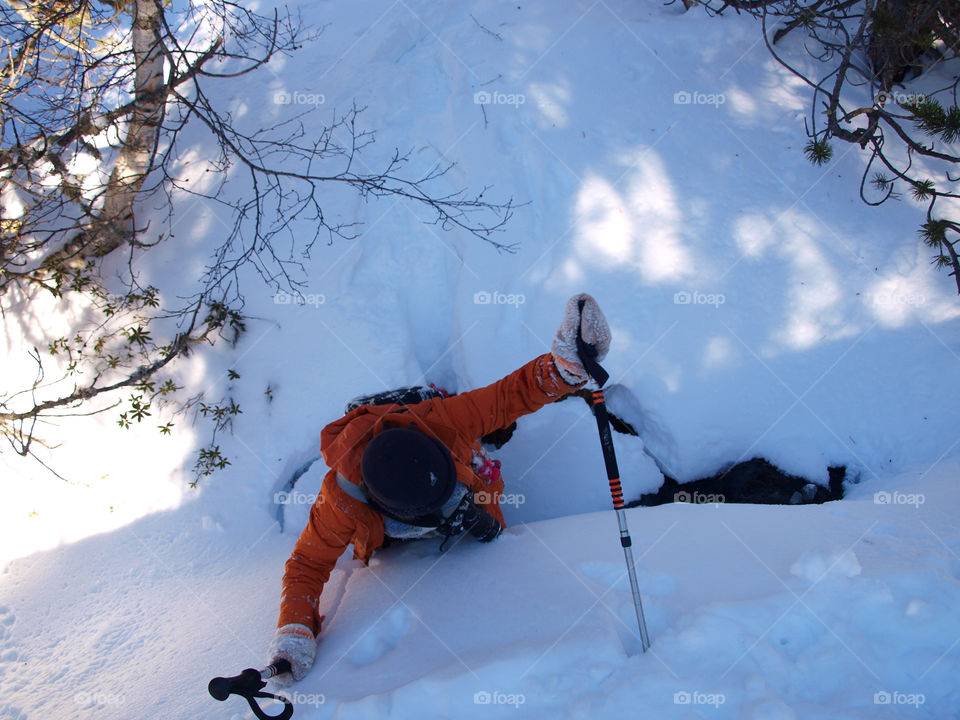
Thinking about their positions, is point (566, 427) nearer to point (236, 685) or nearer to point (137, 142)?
point (236, 685)

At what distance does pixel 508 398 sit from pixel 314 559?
1174 mm

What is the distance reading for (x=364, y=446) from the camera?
2604 mm

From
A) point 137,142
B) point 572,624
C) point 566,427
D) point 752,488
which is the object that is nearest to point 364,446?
point 572,624

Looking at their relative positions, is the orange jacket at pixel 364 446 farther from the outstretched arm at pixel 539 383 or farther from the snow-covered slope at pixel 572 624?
the snow-covered slope at pixel 572 624

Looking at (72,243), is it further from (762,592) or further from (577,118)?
(762,592)

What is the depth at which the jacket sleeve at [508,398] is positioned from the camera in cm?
260

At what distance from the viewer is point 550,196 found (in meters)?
4.21

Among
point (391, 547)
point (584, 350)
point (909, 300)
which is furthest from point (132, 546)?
point (909, 300)

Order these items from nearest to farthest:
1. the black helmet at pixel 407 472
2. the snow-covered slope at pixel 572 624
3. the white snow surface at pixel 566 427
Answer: the snow-covered slope at pixel 572 624, the white snow surface at pixel 566 427, the black helmet at pixel 407 472

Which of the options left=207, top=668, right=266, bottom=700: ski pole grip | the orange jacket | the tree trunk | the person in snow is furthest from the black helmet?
the tree trunk

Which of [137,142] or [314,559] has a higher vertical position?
[137,142]

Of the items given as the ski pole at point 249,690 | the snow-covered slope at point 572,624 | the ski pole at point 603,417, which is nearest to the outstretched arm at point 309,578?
the snow-covered slope at point 572,624

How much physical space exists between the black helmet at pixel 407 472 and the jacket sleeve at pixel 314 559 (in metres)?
0.37

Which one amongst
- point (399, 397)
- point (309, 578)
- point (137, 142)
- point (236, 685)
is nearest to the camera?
point (236, 685)
